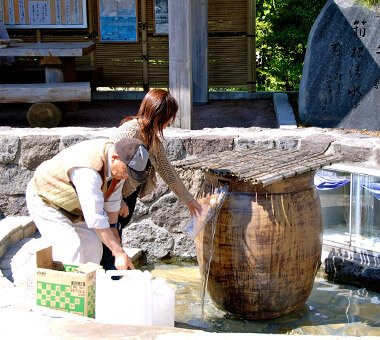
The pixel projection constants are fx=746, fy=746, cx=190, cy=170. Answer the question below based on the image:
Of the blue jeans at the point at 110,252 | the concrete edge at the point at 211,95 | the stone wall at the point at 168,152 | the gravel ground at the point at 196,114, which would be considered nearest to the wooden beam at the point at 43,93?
the gravel ground at the point at 196,114

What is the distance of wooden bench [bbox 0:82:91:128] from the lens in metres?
7.93

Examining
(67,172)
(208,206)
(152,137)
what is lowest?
(208,206)

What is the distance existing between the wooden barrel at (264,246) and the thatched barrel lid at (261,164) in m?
0.09

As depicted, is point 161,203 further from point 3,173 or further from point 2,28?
point 2,28

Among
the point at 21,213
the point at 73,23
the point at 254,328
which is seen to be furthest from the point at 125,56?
the point at 254,328

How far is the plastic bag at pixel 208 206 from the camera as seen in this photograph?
4.69 m

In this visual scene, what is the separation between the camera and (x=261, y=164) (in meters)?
4.84

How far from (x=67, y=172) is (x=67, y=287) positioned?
63 cm

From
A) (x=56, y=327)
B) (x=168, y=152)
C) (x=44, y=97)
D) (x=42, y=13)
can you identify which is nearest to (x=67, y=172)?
(x=56, y=327)

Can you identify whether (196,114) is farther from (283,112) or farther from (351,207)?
(351,207)

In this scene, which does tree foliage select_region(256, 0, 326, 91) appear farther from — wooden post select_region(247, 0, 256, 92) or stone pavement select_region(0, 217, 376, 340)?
stone pavement select_region(0, 217, 376, 340)

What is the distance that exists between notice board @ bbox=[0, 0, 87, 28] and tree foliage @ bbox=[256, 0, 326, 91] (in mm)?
3511

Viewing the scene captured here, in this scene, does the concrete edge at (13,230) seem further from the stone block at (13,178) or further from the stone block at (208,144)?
the stone block at (208,144)

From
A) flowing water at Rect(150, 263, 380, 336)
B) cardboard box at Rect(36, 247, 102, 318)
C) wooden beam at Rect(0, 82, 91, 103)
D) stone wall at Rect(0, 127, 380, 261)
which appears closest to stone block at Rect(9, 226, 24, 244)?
stone wall at Rect(0, 127, 380, 261)
